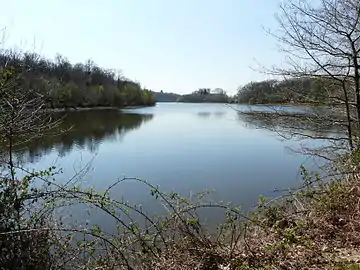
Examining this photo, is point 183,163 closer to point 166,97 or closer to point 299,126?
point 299,126

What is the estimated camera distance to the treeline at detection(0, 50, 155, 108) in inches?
238

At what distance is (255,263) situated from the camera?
13.0 ft

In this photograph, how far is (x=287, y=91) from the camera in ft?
29.0

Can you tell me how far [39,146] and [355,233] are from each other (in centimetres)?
1708

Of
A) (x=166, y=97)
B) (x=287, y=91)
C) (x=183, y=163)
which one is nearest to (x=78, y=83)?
(x=183, y=163)

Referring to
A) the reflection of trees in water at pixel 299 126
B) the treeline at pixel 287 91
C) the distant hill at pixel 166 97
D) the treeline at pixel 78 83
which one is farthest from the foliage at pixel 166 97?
the reflection of trees in water at pixel 299 126

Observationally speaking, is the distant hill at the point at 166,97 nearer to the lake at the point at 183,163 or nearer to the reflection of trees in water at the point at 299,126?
the lake at the point at 183,163

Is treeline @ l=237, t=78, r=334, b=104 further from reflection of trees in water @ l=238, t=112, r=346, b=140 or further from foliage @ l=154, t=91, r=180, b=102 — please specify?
foliage @ l=154, t=91, r=180, b=102

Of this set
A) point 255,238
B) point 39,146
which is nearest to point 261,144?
point 39,146

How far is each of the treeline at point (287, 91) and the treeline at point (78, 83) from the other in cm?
473

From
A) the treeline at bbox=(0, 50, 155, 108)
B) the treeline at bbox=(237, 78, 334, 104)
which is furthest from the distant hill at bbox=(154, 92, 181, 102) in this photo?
the treeline at bbox=(237, 78, 334, 104)

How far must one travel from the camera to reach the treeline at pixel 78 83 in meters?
6.03

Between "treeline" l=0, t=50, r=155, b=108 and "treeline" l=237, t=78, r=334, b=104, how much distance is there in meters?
4.73

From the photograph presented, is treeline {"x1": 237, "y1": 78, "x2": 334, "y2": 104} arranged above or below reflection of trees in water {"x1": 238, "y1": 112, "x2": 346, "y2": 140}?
above
